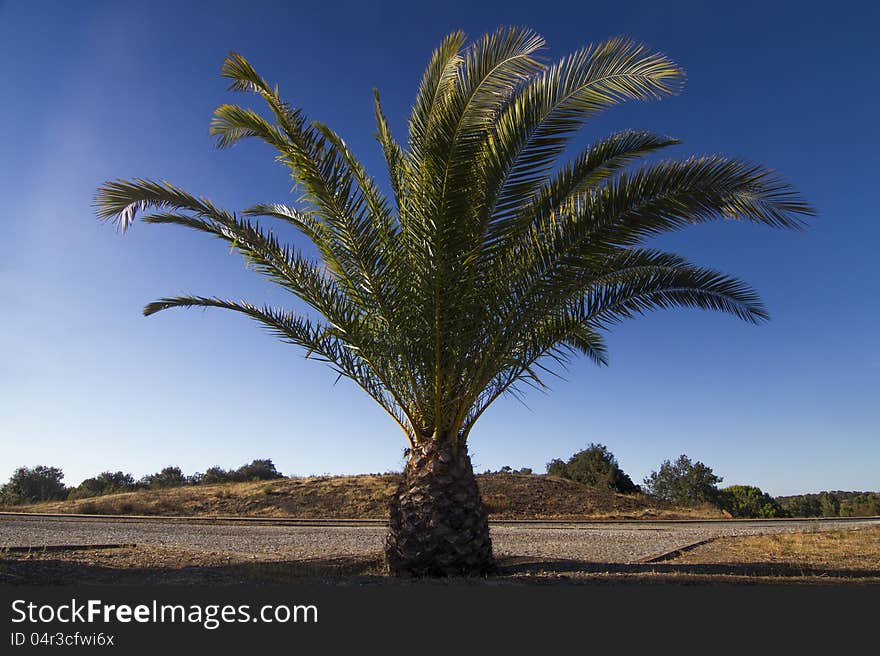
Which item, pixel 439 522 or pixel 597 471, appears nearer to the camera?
pixel 439 522

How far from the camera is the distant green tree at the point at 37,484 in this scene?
107 ft

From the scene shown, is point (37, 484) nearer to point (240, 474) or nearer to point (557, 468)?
point (240, 474)

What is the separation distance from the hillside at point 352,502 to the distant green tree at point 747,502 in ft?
35.4

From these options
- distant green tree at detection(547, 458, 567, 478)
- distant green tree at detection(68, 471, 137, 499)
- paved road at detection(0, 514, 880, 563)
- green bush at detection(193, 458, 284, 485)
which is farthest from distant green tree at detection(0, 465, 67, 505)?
distant green tree at detection(547, 458, 567, 478)

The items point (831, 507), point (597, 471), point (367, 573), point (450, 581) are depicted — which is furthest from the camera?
point (831, 507)

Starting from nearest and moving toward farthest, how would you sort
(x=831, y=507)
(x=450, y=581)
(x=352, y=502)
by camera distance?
1. (x=450, y=581)
2. (x=352, y=502)
3. (x=831, y=507)

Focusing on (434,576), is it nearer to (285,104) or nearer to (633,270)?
(633,270)

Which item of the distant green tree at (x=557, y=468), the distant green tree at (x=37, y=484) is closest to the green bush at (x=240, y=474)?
the distant green tree at (x=37, y=484)

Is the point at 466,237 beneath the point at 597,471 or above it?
above

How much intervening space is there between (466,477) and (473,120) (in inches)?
178

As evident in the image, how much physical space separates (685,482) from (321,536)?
30960mm

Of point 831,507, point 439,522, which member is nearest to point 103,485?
point 439,522

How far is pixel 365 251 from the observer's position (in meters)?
7.61

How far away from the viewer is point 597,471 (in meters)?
27.9
